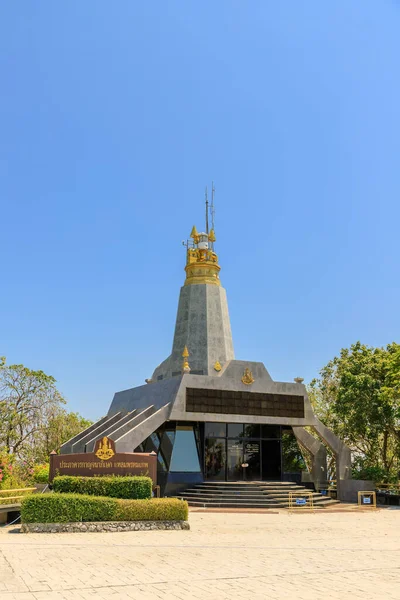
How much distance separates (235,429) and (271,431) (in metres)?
2.04

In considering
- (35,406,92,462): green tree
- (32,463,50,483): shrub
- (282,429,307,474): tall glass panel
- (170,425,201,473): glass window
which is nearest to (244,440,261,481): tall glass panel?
(282,429,307,474): tall glass panel

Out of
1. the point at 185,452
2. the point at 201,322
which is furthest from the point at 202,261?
the point at 185,452

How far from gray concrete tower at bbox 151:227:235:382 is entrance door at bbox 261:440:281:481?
4398 mm

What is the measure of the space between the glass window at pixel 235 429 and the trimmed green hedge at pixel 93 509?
10.6 m

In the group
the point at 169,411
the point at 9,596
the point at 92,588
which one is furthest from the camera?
the point at 169,411

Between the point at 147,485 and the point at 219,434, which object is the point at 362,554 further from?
the point at 219,434

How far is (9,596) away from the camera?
25.8 ft

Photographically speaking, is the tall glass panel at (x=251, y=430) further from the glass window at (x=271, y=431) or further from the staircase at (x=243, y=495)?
the staircase at (x=243, y=495)

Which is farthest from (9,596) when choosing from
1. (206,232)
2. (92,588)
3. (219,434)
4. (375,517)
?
(206,232)

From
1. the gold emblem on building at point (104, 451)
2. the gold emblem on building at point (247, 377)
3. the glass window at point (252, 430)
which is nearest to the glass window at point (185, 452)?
the glass window at point (252, 430)

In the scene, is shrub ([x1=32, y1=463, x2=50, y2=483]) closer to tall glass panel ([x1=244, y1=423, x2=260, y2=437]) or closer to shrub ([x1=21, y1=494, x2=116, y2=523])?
tall glass panel ([x1=244, y1=423, x2=260, y2=437])

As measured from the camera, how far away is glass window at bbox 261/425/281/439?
27.8m

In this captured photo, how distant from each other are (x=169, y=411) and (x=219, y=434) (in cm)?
314

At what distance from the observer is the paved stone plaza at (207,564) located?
8.42 m
